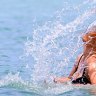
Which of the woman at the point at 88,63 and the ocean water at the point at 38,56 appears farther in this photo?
the ocean water at the point at 38,56

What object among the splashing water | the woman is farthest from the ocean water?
the woman

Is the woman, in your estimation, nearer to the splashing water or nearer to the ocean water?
the ocean water

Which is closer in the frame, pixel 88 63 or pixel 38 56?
pixel 88 63

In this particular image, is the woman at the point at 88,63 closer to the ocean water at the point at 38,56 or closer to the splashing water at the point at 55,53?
the ocean water at the point at 38,56

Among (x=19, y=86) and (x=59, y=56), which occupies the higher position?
(x=59, y=56)

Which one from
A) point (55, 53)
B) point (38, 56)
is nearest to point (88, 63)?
point (38, 56)

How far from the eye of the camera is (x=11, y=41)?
1628 cm

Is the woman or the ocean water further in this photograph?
the ocean water

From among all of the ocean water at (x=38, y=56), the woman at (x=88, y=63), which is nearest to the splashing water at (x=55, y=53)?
the ocean water at (x=38, y=56)

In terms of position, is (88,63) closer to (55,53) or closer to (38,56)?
(38,56)

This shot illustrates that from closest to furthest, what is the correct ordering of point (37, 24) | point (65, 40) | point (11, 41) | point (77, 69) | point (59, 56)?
point (77, 69) → point (59, 56) → point (65, 40) → point (11, 41) → point (37, 24)

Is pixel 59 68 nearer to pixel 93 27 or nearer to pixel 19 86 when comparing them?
pixel 19 86

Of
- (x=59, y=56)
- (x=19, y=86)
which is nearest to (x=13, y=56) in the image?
(x=59, y=56)

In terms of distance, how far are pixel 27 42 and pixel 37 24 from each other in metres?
3.94
